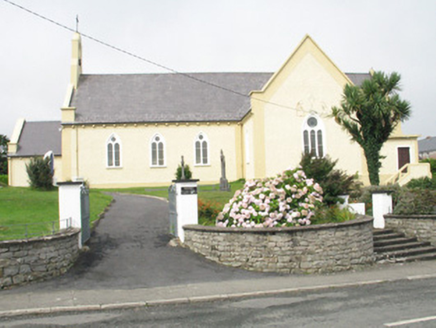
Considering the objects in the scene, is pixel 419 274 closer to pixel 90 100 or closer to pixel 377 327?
pixel 377 327

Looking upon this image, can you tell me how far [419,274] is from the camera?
36.8 feet

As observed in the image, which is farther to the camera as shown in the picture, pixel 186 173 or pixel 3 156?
pixel 3 156

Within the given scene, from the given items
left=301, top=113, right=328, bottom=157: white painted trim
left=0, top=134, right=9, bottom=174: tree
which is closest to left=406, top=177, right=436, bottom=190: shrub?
left=301, top=113, right=328, bottom=157: white painted trim

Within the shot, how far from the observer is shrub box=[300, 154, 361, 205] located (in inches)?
583

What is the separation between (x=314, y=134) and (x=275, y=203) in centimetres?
1963

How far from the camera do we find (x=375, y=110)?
67.1 ft

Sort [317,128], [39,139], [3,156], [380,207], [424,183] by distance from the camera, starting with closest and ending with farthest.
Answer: [380,207], [424,183], [317,128], [39,139], [3,156]

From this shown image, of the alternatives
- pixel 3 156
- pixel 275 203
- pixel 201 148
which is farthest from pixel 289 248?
pixel 3 156

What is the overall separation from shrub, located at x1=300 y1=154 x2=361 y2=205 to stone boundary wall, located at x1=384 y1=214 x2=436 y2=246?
82.8 inches

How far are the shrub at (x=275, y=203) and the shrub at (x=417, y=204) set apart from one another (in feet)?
13.2

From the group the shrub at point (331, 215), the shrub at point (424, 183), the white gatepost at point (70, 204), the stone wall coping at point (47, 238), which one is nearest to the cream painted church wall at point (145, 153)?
the shrub at point (424, 183)

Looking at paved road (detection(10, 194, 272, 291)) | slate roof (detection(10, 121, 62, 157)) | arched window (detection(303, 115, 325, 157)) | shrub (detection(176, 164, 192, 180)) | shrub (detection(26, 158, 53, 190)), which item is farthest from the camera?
slate roof (detection(10, 121, 62, 157))

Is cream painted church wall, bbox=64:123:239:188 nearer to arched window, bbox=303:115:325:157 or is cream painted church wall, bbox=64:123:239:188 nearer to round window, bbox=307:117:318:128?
arched window, bbox=303:115:325:157

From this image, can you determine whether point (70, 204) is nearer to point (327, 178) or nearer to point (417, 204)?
point (327, 178)
